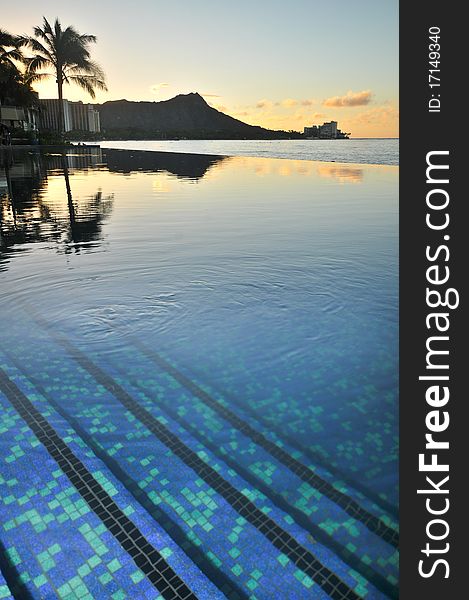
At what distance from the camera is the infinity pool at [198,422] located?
2.49 meters

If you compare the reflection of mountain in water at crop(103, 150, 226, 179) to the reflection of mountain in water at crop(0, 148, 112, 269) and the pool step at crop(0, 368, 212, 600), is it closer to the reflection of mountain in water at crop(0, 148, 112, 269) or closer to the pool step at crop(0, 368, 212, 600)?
the reflection of mountain in water at crop(0, 148, 112, 269)

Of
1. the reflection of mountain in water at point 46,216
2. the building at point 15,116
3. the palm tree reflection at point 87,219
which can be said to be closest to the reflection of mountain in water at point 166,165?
the reflection of mountain in water at point 46,216

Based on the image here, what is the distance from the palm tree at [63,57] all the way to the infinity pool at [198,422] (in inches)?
1432

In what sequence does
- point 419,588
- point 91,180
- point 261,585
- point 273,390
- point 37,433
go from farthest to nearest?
point 91,180 < point 273,390 < point 37,433 < point 261,585 < point 419,588

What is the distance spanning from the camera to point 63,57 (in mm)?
38688

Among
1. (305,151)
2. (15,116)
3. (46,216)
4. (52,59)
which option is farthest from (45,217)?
(305,151)

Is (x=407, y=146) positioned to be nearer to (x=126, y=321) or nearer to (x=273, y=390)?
(x=273, y=390)

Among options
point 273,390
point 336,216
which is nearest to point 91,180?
point 336,216

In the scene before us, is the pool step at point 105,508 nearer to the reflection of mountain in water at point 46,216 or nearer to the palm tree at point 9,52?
the reflection of mountain in water at point 46,216

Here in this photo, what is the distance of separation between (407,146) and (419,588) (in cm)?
191

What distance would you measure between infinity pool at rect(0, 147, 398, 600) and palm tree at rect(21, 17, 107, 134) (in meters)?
36.4

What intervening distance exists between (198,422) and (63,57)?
42.9 m

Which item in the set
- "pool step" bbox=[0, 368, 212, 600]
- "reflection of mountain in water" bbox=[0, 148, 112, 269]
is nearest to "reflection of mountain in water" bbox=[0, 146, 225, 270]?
"reflection of mountain in water" bbox=[0, 148, 112, 269]

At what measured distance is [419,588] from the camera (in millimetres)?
1923
